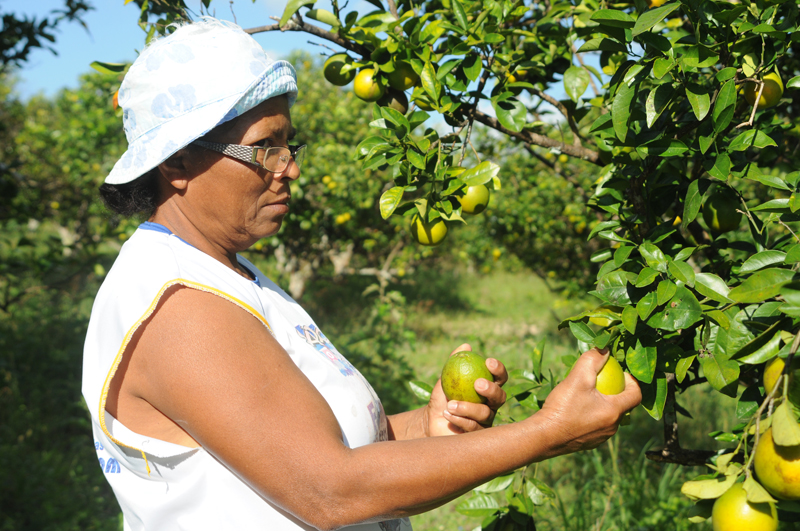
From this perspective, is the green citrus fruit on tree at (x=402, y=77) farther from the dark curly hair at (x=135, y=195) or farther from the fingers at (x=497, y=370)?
the fingers at (x=497, y=370)

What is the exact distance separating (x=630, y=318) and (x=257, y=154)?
0.81 metres

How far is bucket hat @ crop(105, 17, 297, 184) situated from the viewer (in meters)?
1.09

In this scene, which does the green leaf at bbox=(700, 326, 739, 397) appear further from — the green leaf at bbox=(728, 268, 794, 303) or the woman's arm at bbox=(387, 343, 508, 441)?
the woman's arm at bbox=(387, 343, 508, 441)

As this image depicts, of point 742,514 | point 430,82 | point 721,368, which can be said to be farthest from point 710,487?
point 430,82

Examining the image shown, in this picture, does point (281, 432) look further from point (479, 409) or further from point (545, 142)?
point (545, 142)

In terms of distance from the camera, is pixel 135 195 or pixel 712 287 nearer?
pixel 712 287

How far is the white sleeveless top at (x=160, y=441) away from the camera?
100cm

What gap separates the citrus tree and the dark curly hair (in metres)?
0.51

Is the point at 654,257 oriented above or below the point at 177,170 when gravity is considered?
below

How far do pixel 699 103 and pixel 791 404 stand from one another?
56 centimetres

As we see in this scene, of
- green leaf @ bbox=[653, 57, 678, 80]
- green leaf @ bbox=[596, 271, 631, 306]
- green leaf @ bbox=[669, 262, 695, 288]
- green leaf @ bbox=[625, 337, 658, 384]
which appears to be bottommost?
green leaf @ bbox=[625, 337, 658, 384]

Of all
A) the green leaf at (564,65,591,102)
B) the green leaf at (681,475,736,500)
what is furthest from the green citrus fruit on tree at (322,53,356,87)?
the green leaf at (681,475,736,500)

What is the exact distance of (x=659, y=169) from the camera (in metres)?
1.34

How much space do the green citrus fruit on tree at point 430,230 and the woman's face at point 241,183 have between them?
0.40 meters
